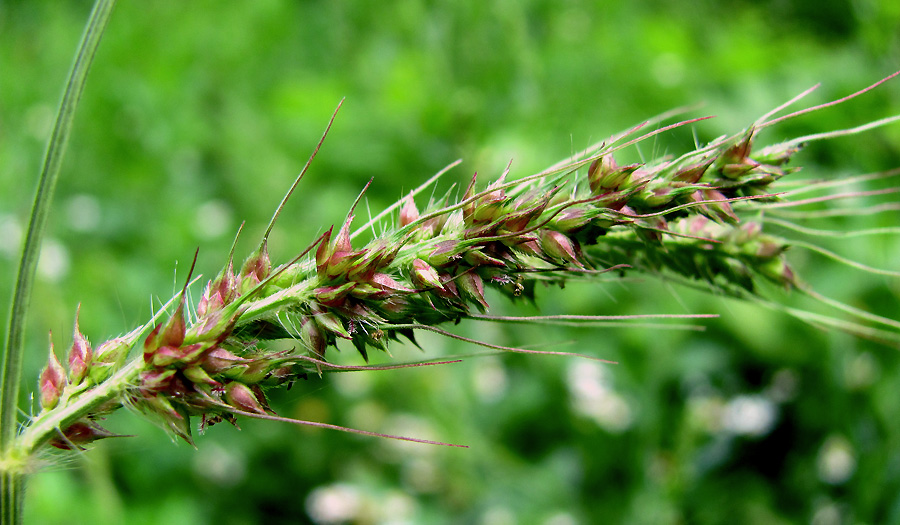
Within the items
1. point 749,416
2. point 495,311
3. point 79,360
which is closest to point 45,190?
point 79,360

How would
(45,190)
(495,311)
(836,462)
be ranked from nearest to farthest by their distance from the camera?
(45,190) → (836,462) → (495,311)

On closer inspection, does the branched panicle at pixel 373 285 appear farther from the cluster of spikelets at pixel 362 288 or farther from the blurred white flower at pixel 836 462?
the blurred white flower at pixel 836 462

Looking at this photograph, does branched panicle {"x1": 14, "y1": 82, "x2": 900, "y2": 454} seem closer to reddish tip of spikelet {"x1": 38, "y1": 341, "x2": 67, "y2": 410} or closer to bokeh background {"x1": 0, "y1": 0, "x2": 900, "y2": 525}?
reddish tip of spikelet {"x1": 38, "y1": 341, "x2": 67, "y2": 410}

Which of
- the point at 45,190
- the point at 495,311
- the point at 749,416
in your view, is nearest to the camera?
the point at 45,190

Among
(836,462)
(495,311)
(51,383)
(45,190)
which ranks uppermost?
(45,190)

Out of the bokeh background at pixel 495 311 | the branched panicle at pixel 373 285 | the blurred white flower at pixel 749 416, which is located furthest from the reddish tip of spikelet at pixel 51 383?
the blurred white flower at pixel 749 416

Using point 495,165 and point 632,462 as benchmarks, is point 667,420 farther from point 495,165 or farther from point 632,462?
point 495,165

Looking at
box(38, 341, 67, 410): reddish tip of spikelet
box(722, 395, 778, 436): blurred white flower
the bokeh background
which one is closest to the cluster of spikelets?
box(38, 341, 67, 410): reddish tip of spikelet

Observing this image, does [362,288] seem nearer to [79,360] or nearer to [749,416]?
[79,360]
